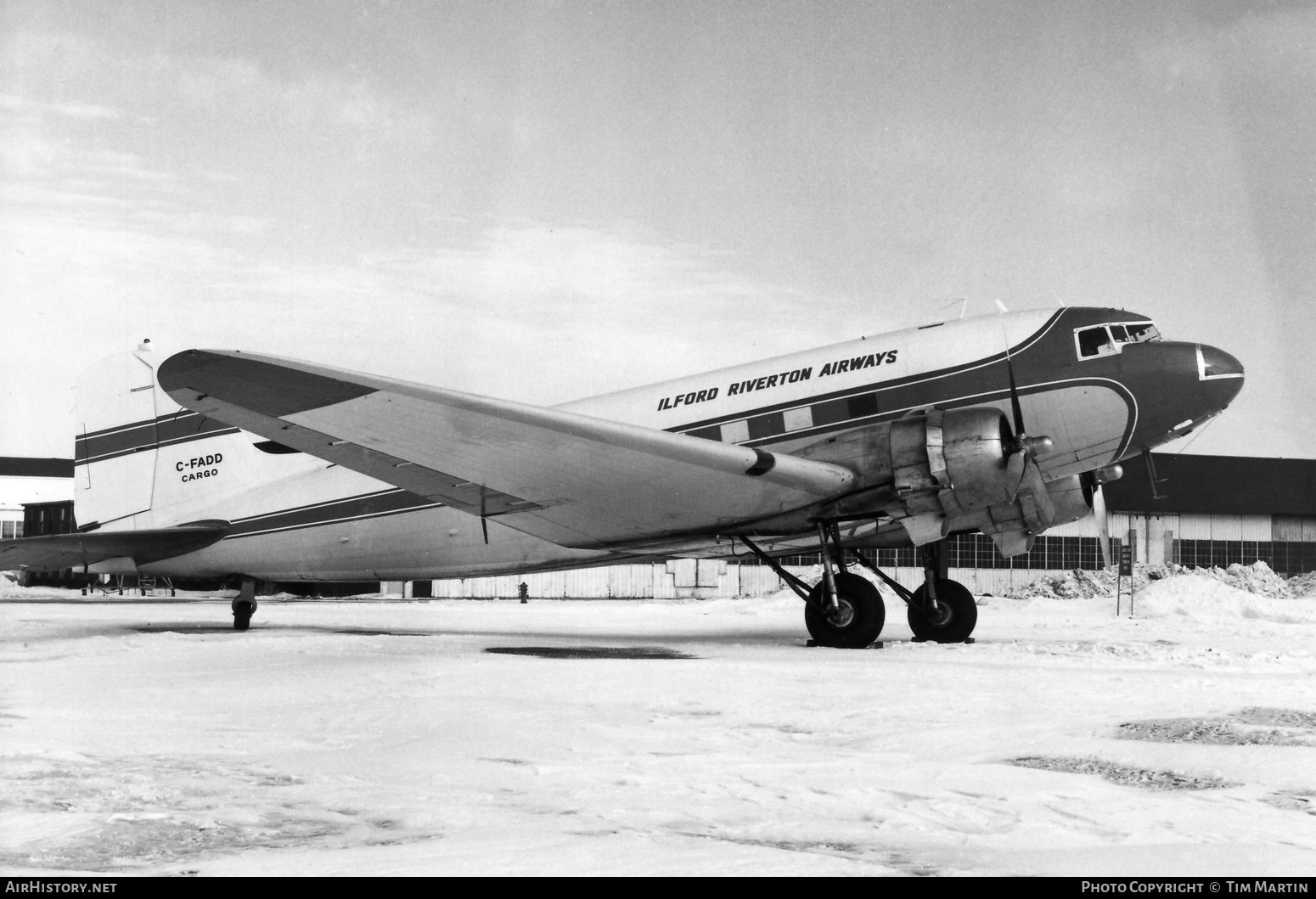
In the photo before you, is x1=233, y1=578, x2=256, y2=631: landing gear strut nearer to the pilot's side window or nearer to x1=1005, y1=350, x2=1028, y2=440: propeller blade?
x1=1005, y1=350, x2=1028, y2=440: propeller blade

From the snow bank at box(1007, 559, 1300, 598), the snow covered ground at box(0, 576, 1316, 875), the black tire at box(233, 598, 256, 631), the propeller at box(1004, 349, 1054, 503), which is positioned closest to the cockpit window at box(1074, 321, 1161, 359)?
the propeller at box(1004, 349, 1054, 503)

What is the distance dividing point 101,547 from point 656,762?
36.6 ft

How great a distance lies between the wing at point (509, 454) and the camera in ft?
31.7

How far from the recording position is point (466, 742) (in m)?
5.66

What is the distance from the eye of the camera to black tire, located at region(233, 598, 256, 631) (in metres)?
14.9

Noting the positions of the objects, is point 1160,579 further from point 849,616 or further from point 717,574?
point 849,616

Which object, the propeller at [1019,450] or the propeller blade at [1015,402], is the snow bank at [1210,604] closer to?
the propeller blade at [1015,402]

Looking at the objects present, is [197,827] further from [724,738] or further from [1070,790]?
[1070,790]

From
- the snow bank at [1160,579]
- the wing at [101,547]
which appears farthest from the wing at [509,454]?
the snow bank at [1160,579]

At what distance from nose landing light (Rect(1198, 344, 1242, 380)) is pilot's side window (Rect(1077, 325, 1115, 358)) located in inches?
35.8

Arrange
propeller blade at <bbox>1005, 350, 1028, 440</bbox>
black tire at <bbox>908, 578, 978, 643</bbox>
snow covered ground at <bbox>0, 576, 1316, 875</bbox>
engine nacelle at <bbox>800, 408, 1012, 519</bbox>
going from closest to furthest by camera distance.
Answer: snow covered ground at <bbox>0, 576, 1316, 875</bbox> < engine nacelle at <bbox>800, 408, 1012, 519</bbox> < propeller blade at <bbox>1005, 350, 1028, 440</bbox> < black tire at <bbox>908, 578, 978, 643</bbox>

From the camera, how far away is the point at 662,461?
10.9 m

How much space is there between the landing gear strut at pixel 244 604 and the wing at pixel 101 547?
0.78 metres

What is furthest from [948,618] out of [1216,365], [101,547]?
[101,547]
